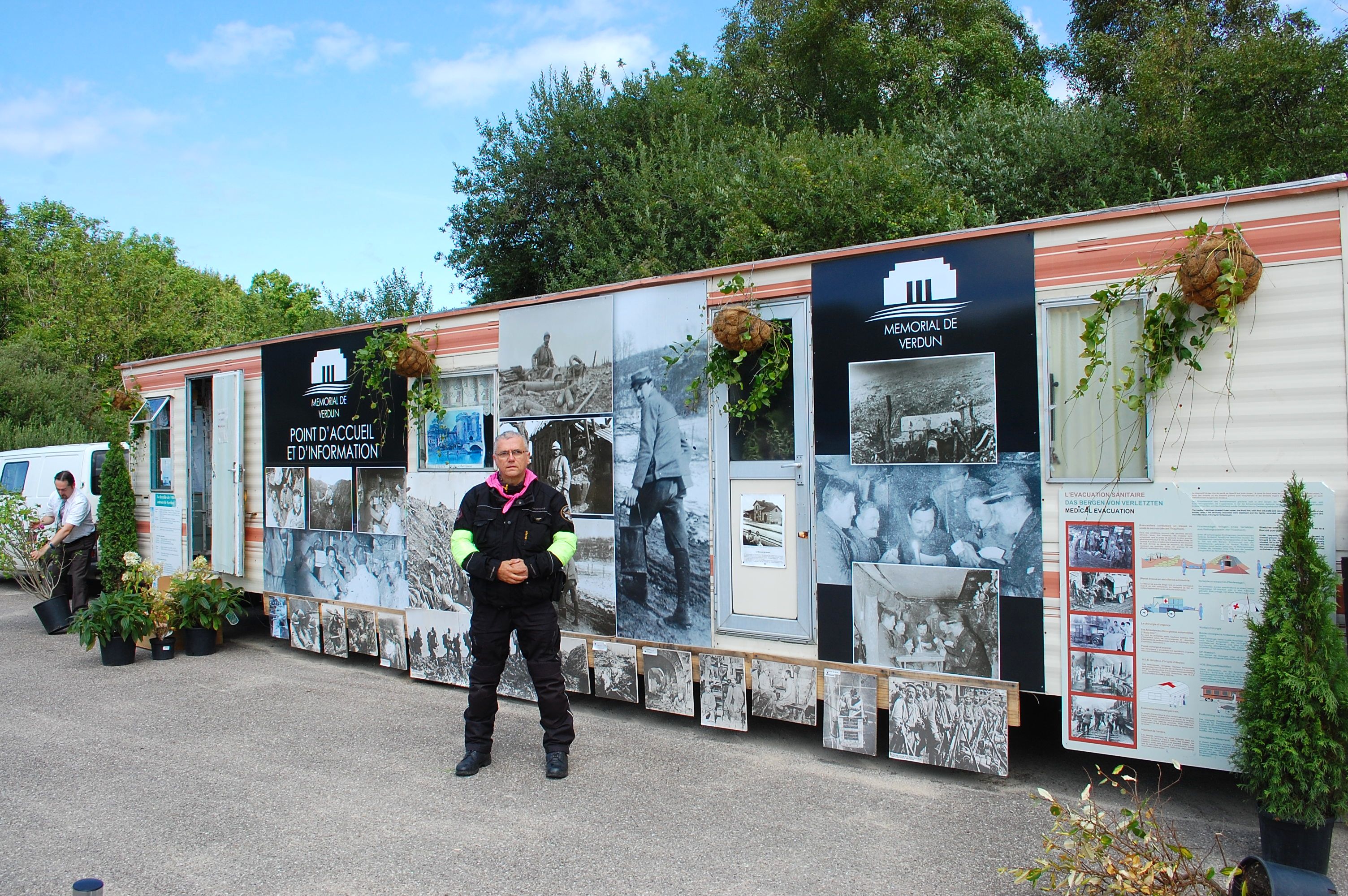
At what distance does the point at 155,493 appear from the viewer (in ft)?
30.8

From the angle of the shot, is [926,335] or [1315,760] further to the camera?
[926,335]

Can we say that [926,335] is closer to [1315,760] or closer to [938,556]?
[938,556]

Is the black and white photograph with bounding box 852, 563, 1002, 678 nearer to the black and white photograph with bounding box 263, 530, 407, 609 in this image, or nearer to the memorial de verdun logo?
the memorial de verdun logo

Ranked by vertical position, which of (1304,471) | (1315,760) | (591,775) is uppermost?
(1304,471)

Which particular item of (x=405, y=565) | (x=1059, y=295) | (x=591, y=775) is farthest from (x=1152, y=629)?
(x=405, y=565)

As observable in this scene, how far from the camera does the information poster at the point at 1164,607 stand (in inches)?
160

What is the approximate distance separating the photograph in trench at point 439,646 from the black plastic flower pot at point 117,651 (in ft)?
9.20

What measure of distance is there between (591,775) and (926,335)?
314 cm

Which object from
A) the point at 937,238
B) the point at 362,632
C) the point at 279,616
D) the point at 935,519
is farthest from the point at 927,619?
the point at 279,616

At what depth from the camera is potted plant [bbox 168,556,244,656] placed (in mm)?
8078

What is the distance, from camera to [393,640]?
23.8 ft

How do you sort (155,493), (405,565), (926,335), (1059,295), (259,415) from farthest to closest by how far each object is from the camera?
1. (155,493)
2. (259,415)
3. (405,565)
4. (926,335)
5. (1059,295)

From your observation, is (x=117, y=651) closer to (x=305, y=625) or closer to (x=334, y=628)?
(x=305, y=625)

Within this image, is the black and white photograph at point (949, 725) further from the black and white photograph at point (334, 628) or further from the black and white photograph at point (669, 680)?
the black and white photograph at point (334, 628)
